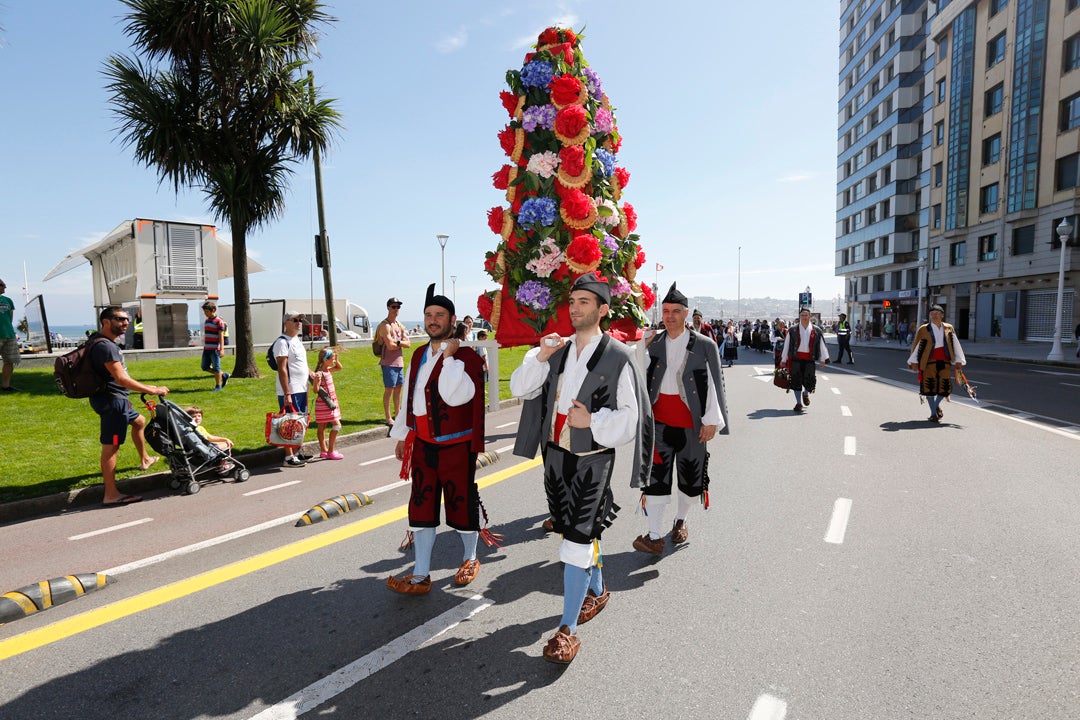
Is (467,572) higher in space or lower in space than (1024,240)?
lower

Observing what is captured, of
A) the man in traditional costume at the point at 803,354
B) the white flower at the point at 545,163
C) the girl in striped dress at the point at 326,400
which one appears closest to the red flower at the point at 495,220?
the white flower at the point at 545,163

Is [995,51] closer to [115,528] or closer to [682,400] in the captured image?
[682,400]

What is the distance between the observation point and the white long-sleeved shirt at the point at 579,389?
3.12 metres

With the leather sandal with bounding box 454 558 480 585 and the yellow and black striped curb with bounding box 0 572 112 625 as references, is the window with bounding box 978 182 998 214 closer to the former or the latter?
the leather sandal with bounding box 454 558 480 585

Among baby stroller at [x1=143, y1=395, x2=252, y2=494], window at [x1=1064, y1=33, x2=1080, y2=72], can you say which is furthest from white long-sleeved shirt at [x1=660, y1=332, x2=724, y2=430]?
window at [x1=1064, y1=33, x2=1080, y2=72]

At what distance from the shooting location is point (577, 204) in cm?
531

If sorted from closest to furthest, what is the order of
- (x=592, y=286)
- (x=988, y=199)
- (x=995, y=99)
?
(x=592, y=286) → (x=995, y=99) → (x=988, y=199)

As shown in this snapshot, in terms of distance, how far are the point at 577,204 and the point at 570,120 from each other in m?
0.74

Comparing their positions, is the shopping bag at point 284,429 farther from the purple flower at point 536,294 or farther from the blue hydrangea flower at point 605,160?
the blue hydrangea flower at point 605,160

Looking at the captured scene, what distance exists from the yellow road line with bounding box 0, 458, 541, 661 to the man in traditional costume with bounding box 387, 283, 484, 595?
48.4 inches

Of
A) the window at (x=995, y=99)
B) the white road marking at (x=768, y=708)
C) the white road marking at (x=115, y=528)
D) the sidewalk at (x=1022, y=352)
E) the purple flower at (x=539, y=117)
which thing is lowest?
the white road marking at (x=115, y=528)

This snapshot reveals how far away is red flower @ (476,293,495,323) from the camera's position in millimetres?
6070

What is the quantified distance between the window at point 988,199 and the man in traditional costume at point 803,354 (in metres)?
32.7

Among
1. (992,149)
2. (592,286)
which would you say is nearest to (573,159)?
(592,286)
